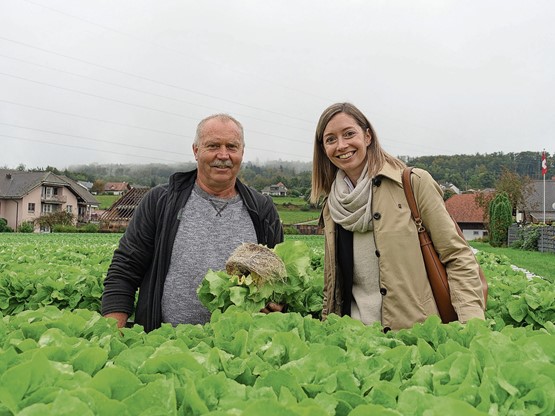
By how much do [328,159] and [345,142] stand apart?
0.36 metres

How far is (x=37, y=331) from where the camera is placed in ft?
7.79

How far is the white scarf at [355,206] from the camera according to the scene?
3.18 metres

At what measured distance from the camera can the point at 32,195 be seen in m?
Answer: 65.5

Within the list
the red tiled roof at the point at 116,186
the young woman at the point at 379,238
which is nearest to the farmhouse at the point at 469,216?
the young woman at the point at 379,238

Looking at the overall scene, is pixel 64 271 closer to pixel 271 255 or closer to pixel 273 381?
pixel 271 255

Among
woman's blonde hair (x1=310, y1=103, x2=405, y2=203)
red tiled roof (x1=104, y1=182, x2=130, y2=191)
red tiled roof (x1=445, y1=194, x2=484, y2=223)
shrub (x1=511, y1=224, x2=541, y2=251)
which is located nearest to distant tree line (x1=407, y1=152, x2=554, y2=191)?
red tiled roof (x1=445, y1=194, x2=484, y2=223)

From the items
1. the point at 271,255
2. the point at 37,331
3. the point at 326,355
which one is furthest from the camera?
the point at 271,255

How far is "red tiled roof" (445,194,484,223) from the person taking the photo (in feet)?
218

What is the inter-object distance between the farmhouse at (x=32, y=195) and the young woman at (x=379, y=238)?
211 ft

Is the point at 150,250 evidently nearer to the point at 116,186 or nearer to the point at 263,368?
the point at 263,368

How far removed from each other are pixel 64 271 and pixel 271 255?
413 cm

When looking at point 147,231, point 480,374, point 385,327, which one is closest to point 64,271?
point 147,231

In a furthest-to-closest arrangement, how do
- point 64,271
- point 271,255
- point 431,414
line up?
1. point 64,271
2. point 271,255
3. point 431,414

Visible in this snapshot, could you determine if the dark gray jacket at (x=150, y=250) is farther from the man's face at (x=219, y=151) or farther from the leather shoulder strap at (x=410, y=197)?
the leather shoulder strap at (x=410, y=197)
